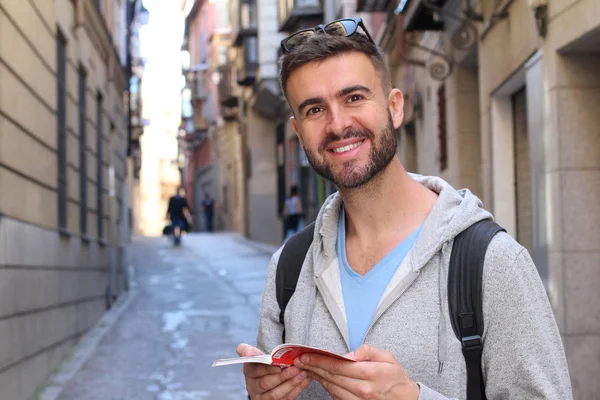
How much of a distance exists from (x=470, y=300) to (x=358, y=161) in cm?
49

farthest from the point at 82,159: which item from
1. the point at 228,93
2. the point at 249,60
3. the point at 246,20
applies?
the point at 228,93

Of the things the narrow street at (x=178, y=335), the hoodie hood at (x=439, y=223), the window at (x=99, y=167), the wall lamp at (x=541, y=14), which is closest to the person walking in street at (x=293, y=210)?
the narrow street at (x=178, y=335)

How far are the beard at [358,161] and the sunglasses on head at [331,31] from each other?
254 millimetres

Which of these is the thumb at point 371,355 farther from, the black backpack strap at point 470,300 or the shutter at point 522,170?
the shutter at point 522,170

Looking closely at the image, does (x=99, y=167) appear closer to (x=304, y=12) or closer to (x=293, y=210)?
(x=293, y=210)

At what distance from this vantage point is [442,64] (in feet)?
43.9

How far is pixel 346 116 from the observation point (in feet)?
8.54

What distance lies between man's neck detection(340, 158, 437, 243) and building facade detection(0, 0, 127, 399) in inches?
221

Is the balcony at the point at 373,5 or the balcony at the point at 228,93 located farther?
the balcony at the point at 228,93

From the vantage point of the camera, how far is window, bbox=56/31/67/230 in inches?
457

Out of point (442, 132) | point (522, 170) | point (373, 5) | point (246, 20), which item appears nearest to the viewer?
point (522, 170)

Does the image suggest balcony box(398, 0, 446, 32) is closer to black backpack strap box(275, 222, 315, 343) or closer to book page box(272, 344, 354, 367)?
black backpack strap box(275, 222, 315, 343)

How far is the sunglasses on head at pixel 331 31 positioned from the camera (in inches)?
104

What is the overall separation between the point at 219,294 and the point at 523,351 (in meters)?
16.1
